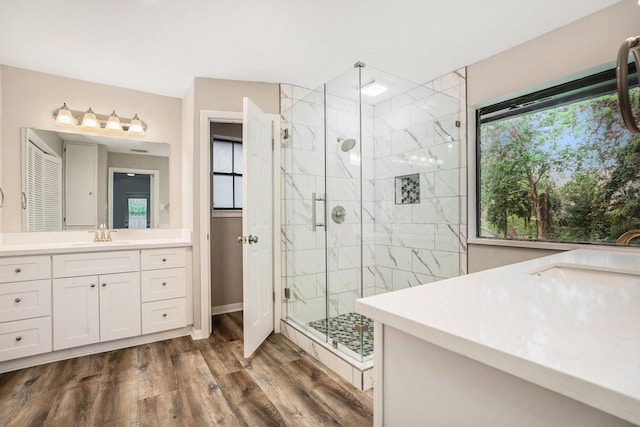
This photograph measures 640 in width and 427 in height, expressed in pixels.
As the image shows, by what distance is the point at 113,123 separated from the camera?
2922 millimetres

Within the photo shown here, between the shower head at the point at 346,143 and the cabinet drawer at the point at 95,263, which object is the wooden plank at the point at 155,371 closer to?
the cabinet drawer at the point at 95,263

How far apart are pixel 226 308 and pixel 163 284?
1.04m

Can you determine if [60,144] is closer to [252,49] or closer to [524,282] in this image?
[252,49]

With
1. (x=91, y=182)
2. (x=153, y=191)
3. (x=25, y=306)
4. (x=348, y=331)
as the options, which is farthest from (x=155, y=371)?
(x=91, y=182)

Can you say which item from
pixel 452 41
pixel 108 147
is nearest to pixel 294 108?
pixel 452 41

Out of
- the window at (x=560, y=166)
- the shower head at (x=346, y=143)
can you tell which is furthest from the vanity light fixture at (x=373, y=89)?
the window at (x=560, y=166)

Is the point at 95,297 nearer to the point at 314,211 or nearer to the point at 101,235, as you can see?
the point at 101,235

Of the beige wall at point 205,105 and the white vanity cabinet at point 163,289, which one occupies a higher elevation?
the beige wall at point 205,105

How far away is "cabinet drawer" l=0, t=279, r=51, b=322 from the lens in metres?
2.17

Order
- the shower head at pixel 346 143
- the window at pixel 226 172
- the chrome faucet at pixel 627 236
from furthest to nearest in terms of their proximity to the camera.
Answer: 1. the window at pixel 226 172
2. the shower head at pixel 346 143
3. the chrome faucet at pixel 627 236

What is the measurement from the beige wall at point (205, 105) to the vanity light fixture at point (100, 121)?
0.60 meters

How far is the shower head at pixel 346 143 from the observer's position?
7.88 ft

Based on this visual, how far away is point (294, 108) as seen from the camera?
111 inches

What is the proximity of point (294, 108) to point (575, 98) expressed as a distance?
2099 mm
